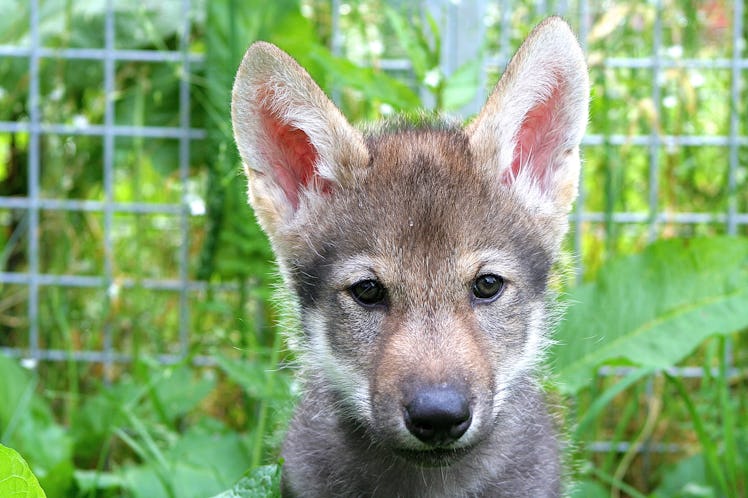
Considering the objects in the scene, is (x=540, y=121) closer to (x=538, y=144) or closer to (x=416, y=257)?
(x=538, y=144)

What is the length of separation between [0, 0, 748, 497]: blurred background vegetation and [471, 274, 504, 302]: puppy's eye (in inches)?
54.7

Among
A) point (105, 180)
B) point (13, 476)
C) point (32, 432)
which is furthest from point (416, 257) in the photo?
point (105, 180)

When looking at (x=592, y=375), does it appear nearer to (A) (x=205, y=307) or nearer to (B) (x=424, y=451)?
(B) (x=424, y=451)

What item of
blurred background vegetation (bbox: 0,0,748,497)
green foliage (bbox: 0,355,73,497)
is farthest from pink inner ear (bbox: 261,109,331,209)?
green foliage (bbox: 0,355,73,497)

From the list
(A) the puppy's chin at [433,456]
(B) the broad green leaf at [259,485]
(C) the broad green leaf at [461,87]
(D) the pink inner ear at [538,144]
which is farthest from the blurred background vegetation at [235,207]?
(A) the puppy's chin at [433,456]

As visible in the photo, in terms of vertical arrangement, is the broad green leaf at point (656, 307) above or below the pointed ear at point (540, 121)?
below

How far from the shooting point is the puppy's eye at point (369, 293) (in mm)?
3006

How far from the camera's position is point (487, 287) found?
3.05m

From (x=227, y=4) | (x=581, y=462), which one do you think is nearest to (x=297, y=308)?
(x=581, y=462)

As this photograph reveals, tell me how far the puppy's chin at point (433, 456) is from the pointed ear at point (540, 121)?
3.11ft

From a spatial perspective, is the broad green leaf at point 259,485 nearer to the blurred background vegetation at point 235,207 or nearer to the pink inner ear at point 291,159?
the pink inner ear at point 291,159

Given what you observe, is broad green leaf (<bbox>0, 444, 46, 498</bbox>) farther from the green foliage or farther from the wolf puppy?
the green foliage

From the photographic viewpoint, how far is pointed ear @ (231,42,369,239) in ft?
10.4

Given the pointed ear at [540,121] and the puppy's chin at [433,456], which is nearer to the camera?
the puppy's chin at [433,456]
